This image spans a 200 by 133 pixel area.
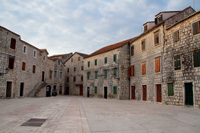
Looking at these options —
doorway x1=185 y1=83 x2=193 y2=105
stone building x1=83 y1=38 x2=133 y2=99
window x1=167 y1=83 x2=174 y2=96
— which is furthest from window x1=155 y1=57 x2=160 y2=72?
stone building x1=83 y1=38 x2=133 y2=99

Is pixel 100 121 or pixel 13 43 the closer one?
pixel 100 121

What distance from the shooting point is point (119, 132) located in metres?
5.87

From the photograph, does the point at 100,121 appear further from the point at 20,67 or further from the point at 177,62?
the point at 20,67

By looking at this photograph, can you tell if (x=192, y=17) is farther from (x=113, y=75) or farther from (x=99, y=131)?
(x=113, y=75)

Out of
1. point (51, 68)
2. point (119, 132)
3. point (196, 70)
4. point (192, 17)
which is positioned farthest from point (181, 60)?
point (51, 68)

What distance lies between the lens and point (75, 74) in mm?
46594

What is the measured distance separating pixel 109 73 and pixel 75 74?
1896 centimetres

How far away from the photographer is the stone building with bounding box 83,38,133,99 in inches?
1054

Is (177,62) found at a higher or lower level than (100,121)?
higher

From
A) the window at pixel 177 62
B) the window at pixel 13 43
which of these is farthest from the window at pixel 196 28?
the window at pixel 13 43

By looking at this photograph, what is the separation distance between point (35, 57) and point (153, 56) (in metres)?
21.7

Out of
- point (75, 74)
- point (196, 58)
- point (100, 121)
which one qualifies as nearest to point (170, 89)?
point (196, 58)

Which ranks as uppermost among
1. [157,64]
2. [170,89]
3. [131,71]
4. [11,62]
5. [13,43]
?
[13,43]

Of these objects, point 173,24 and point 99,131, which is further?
point 173,24
